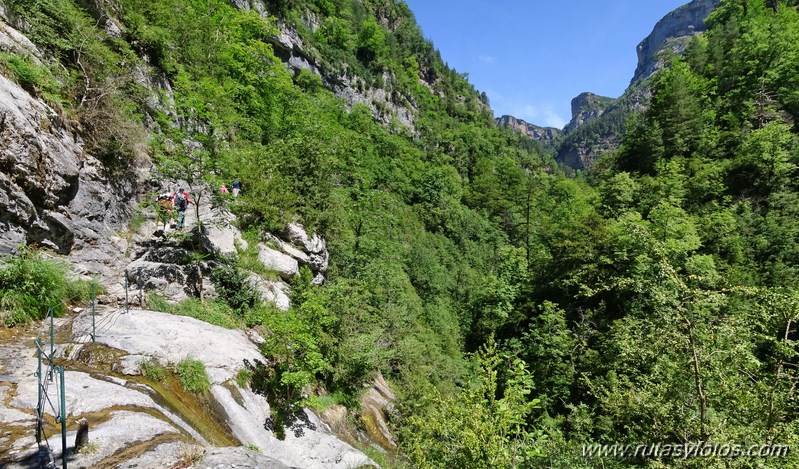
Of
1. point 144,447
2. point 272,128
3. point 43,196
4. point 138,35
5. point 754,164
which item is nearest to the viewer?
point 144,447

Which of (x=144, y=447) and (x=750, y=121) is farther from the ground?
(x=750, y=121)

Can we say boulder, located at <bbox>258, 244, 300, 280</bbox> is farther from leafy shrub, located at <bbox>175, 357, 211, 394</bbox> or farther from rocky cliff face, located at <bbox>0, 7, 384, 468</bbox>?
leafy shrub, located at <bbox>175, 357, 211, 394</bbox>

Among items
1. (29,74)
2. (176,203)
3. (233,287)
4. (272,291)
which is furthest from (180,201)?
(29,74)

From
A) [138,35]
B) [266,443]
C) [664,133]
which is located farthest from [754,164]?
[138,35]

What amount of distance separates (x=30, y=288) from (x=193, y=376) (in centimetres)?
328

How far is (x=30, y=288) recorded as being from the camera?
665 centimetres

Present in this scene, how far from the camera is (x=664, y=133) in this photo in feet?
119

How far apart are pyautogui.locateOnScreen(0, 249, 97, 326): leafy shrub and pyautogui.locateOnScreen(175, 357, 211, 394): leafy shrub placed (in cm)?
265

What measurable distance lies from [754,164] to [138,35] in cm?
4000

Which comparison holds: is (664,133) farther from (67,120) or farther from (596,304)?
(67,120)

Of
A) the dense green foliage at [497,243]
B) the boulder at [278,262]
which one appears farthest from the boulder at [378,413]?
the boulder at [278,262]

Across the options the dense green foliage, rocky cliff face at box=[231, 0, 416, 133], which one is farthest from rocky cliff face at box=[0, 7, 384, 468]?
rocky cliff face at box=[231, 0, 416, 133]

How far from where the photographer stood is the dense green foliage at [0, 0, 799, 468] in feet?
20.0

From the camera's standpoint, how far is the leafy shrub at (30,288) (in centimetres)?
625
